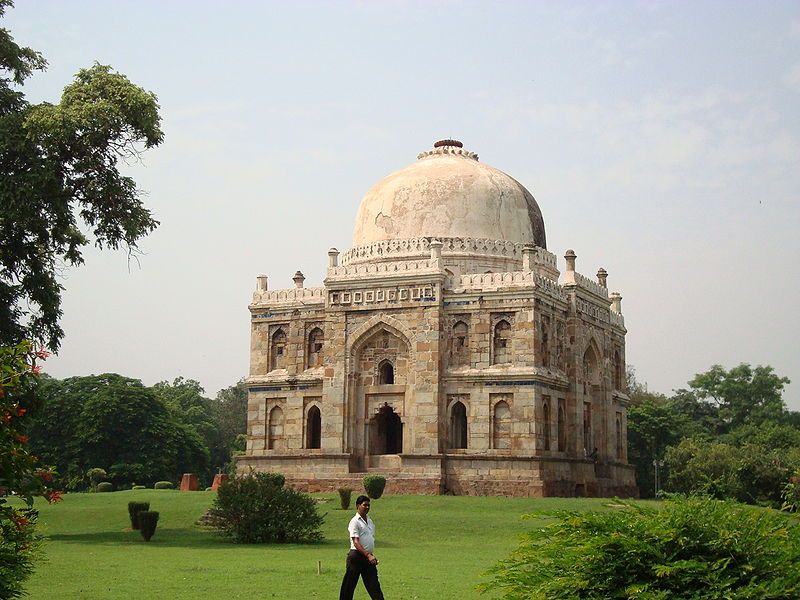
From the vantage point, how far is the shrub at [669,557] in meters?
7.71

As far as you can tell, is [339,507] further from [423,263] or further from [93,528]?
[423,263]

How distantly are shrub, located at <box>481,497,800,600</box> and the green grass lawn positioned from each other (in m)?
1.67

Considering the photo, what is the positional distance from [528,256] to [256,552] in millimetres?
16601

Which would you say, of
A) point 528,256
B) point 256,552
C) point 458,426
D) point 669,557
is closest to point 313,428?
point 458,426

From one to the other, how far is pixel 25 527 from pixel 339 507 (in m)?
21.4

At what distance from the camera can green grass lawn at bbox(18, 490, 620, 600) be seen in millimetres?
14969

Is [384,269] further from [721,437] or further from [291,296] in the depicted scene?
[721,437]

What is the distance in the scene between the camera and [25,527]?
9.33 meters

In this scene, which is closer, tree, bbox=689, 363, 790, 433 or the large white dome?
the large white dome

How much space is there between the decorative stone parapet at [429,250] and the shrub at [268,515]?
1399cm

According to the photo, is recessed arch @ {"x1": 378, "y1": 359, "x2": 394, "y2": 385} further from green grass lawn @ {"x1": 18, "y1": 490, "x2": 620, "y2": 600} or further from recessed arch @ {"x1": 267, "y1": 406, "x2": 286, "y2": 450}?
green grass lawn @ {"x1": 18, "y1": 490, "x2": 620, "y2": 600}

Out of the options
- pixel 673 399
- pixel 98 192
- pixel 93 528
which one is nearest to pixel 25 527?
pixel 98 192

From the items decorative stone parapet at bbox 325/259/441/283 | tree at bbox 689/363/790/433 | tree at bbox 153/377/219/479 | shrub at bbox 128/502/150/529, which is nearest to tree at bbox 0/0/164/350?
shrub at bbox 128/502/150/529

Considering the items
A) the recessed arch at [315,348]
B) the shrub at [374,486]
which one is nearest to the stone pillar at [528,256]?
the recessed arch at [315,348]
